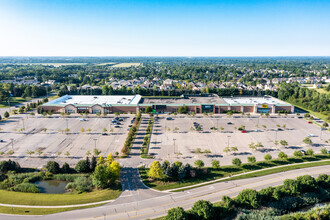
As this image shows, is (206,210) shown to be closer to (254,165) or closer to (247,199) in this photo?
(247,199)

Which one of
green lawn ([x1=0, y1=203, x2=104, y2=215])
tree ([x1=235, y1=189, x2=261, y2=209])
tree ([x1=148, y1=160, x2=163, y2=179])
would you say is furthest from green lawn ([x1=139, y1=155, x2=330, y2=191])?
green lawn ([x1=0, y1=203, x2=104, y2=215])

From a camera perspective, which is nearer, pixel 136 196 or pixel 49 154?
pixel 136 196

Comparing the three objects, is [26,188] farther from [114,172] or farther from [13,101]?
[13,101]

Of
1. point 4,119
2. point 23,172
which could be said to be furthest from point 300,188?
point 4,119

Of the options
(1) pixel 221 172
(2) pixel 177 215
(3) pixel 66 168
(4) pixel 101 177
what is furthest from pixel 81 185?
(1) pixel 221 172

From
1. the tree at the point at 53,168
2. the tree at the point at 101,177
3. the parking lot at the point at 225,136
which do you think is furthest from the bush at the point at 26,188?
the parking lot at the point at 225,136

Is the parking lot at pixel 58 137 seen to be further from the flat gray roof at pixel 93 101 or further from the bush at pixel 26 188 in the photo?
the flat gray roof at pixel 93 101

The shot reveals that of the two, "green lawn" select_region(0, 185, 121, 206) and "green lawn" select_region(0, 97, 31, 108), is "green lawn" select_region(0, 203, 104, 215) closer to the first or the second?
"green lawn" select_region(0, 185, 121, 206)
